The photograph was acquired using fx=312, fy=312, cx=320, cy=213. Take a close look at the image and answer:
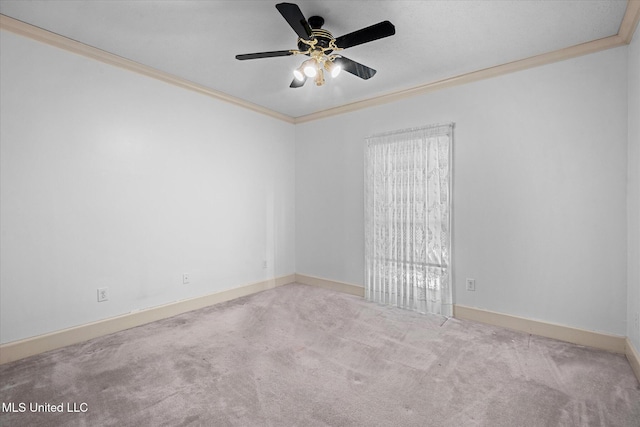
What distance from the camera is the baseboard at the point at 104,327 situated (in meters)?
2.47

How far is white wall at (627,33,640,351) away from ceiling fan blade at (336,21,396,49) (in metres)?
1.90

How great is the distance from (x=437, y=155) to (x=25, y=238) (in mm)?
3973

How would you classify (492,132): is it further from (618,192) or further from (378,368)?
(378,368)

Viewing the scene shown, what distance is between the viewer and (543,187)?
2.96 metres

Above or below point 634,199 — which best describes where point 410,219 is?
below

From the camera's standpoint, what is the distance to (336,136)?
4.52 metres

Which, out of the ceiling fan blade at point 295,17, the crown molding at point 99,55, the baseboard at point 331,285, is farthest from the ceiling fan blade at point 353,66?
the baseboard at point 331,285

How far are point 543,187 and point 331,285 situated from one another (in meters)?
2.84

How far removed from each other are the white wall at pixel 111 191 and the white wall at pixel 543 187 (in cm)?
247

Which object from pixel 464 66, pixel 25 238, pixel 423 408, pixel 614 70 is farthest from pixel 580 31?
pixel 25 238

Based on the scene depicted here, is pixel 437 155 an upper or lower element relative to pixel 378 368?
upper

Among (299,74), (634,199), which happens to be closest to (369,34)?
(299,74)

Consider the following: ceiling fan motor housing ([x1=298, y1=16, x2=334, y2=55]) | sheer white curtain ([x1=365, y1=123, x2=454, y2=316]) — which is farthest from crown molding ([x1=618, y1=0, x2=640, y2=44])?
ceiling fan motor housing ([x1=298, y1=16, x2=334, y2=55])

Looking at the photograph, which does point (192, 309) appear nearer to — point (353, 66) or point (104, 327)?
point (104, 327)
